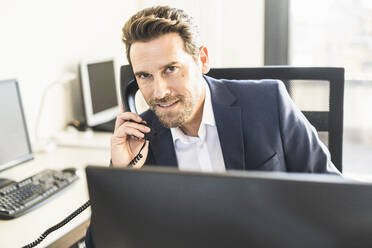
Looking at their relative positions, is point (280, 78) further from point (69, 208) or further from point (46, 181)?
point (46, 181)

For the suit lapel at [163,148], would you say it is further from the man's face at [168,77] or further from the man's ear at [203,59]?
the man's ear at [203,59]

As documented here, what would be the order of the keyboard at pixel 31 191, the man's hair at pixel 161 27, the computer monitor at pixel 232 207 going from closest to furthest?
1. the computer monitor at pixel 232 207
2. the man's hair at pixel 161 27
3. the keyboard at pixel 31 191

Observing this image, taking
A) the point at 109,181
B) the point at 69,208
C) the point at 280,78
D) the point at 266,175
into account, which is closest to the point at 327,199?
the point at 266,175

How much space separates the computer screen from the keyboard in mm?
127

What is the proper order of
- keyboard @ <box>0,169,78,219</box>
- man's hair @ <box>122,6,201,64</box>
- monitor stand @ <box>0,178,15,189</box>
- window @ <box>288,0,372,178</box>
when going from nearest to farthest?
man's hair @ <box>122,6,201,64</box> → keyboard @ <box>0,169,78,219</box> → monitor stand @ <box>0,178,15,189</box> → window @ <box>288,0,372,178</box>

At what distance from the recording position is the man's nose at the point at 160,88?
1.05 m

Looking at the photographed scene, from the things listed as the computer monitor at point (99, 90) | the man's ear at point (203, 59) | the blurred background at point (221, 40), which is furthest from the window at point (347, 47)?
the man's ear at point (203, 59)

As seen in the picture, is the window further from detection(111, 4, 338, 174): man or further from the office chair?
detection(111, 4, 338, 174): man

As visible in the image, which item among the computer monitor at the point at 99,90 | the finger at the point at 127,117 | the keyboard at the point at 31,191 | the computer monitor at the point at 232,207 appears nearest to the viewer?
the computer monitor at the point at 232,207

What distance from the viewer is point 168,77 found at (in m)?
1.08

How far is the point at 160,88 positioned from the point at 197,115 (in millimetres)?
235

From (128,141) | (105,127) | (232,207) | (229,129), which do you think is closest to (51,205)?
(128,141)

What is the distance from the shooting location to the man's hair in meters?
1.04

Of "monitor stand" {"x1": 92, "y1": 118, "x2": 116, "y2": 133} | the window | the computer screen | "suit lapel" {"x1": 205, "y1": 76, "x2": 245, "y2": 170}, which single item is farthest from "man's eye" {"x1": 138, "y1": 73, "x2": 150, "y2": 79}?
the window
